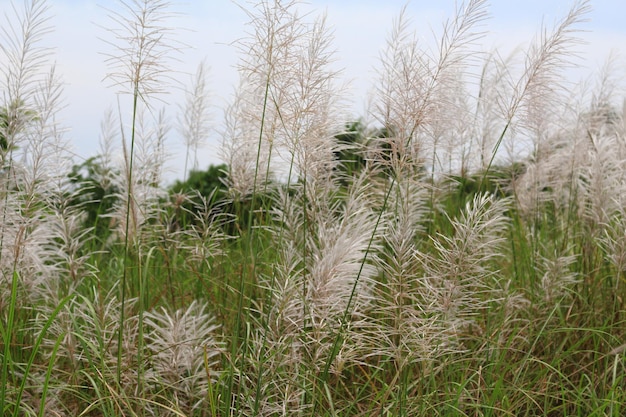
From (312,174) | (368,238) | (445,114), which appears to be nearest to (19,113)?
(312,174)

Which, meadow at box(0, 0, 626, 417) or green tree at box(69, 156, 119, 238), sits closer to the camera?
meadow at box(0, 0, 626, 417)

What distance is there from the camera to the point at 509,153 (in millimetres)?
4086

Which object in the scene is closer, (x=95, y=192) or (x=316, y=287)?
(x=316, y=287)

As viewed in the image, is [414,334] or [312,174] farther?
[312,174]

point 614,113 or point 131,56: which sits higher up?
point 614,113

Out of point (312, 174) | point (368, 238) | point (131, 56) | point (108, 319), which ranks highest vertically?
point (131, 56)

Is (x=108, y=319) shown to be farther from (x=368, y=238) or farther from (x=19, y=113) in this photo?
(x=368, y=238)

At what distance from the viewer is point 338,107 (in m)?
2.59

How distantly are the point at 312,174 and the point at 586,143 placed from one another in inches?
92.5

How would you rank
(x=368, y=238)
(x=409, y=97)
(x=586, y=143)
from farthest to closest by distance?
(x=586, y=143), (x=409, y=97), (x=368, y=238)

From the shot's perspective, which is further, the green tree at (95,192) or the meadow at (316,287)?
the green tree at (95,192)

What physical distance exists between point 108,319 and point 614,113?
4.03 metres

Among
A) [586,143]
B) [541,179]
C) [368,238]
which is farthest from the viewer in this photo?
[586,143]

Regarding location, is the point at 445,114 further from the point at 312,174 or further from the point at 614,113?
the point at 614,113
